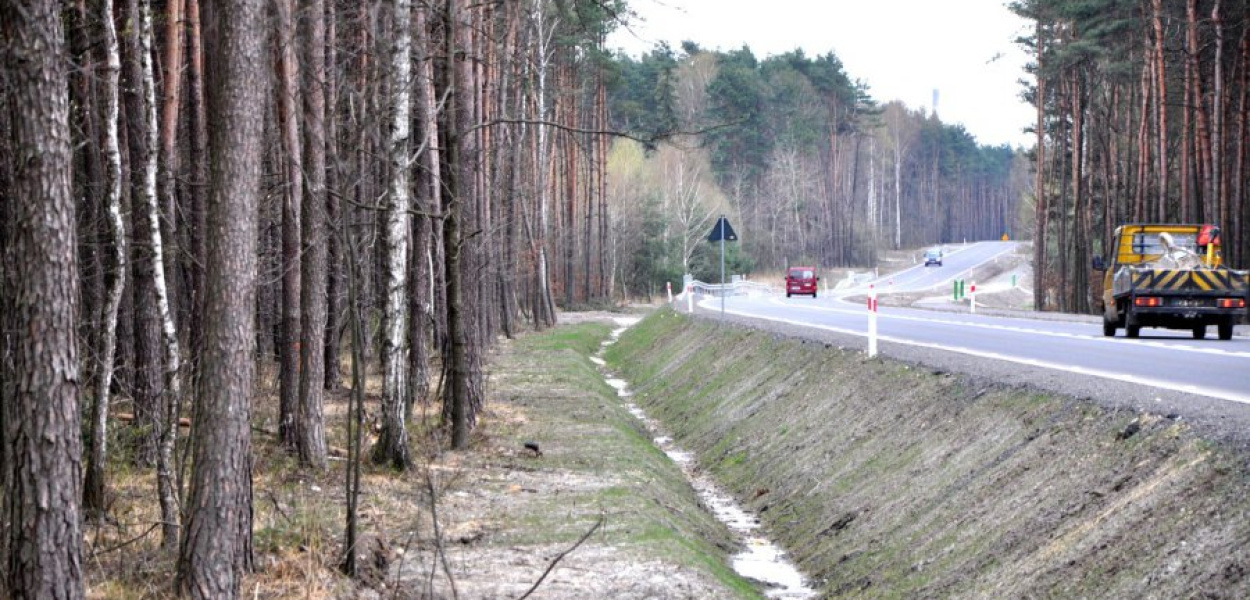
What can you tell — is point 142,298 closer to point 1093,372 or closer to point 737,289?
point 1093,372

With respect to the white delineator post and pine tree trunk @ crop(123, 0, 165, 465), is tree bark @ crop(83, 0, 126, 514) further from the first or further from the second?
the white delineator post

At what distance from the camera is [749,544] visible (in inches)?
553

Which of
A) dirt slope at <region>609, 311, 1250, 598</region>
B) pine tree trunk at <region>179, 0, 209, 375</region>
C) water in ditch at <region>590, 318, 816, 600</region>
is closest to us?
dirt slope at <region>609, 311, 1250, 598</region>

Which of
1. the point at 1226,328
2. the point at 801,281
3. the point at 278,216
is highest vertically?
the point at 278,216

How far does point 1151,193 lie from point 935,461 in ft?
124

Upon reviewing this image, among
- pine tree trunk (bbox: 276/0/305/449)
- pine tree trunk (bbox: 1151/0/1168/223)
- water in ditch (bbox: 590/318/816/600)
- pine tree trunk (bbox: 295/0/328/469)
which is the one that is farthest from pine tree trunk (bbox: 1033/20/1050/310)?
pine tree trunk (bbox: 295/0/328/469)

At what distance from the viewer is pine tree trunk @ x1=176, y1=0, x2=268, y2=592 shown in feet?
27.7

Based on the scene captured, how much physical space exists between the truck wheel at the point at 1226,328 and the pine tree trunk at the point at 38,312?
21.1 m

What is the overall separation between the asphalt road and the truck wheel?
1.12 feet

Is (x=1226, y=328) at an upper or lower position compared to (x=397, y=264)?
lower

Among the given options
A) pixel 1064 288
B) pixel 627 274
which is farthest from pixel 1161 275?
pixel 627 274

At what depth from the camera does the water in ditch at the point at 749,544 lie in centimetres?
1208

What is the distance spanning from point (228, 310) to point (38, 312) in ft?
5.97

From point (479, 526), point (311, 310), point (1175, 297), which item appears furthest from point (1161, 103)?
point (479, 526)
